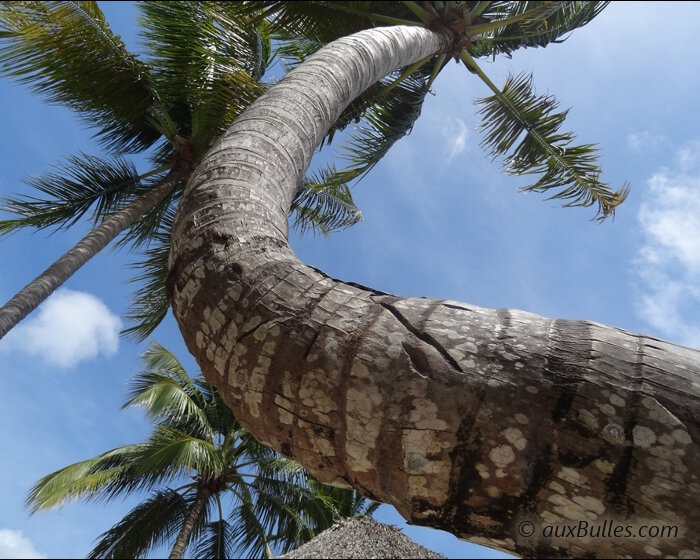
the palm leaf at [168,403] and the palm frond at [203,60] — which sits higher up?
the palm frond at [203,60]

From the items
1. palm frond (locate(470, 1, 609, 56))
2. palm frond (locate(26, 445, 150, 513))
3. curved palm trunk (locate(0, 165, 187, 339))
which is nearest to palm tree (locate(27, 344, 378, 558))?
palm frond (locate(26, 445, 150, 513))

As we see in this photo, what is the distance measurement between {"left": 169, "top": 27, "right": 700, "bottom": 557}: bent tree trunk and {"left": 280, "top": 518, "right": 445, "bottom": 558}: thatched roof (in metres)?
5.86

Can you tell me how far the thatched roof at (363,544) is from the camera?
645 cm

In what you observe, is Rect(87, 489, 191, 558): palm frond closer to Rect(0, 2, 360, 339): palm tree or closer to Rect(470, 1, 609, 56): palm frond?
Rect(0, 2, 360, 339): palm tree

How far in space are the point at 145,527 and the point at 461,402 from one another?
10.6 metres

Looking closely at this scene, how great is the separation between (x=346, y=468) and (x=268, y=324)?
32 centimetres

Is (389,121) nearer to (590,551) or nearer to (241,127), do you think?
(241,127)

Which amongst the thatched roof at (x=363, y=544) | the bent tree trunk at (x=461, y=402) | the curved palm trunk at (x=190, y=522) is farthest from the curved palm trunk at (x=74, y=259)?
the curved palm trunk at (x=190, y=522)

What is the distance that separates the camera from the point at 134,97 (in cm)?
684

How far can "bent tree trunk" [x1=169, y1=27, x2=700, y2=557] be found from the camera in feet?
2.76

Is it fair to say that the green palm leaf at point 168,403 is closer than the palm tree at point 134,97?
No

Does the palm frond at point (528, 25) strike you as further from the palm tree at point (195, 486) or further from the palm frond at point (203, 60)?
the palm tree at point (195, 486)

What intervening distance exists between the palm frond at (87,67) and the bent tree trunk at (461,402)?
5.16m

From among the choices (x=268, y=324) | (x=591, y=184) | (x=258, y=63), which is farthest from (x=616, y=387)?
(x=258, y=63)
